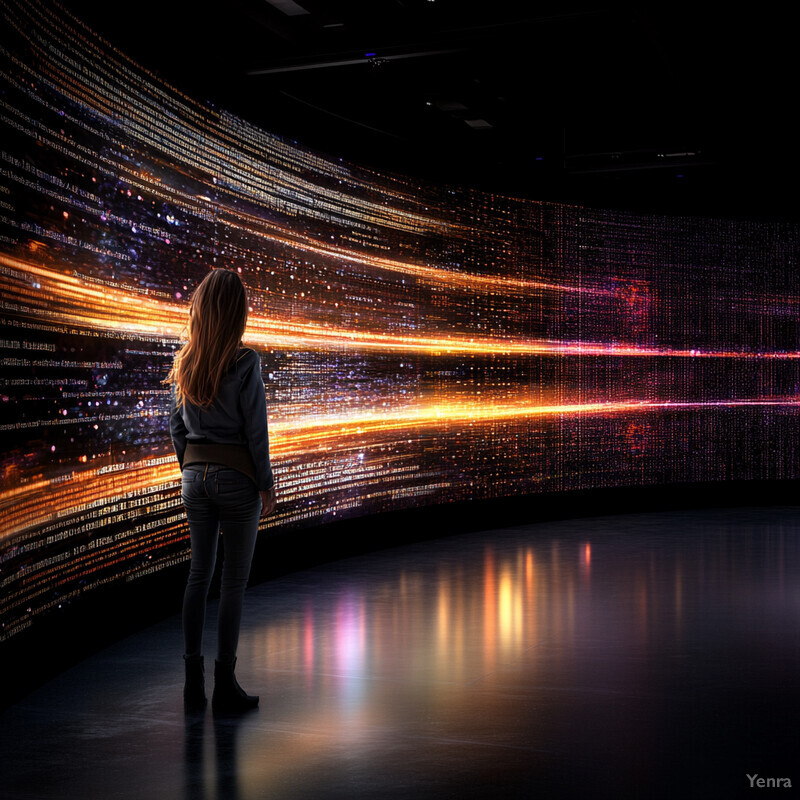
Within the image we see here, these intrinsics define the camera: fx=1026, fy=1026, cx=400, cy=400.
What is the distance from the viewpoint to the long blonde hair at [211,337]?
2.99 meters

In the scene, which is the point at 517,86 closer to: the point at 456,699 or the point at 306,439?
the point at 306,439

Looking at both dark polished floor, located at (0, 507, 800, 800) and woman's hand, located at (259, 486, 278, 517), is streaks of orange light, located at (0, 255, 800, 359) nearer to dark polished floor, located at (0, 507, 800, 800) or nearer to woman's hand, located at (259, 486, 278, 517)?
woman's hand, located at (259, 486, 278, 517)

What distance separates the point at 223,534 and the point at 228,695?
1.60 ft

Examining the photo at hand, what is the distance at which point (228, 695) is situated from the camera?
3066 mm

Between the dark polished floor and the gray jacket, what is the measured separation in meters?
0.77

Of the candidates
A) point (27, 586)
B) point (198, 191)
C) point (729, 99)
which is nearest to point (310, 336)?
point (198, 191)

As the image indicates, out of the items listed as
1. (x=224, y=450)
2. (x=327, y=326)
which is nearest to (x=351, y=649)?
(x=224, y=450)

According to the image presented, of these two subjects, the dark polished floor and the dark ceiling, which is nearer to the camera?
the dark polished floor

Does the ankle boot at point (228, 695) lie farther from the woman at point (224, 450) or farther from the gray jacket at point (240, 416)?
the gray jacket at point (240, 416)

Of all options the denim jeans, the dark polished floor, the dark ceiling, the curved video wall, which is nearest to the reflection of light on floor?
the dark polished floor

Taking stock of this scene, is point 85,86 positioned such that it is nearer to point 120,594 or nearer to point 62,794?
point 120,594

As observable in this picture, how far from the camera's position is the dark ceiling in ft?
15.5

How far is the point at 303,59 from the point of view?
5.05 metres

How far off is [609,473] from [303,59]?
4.17 meters
